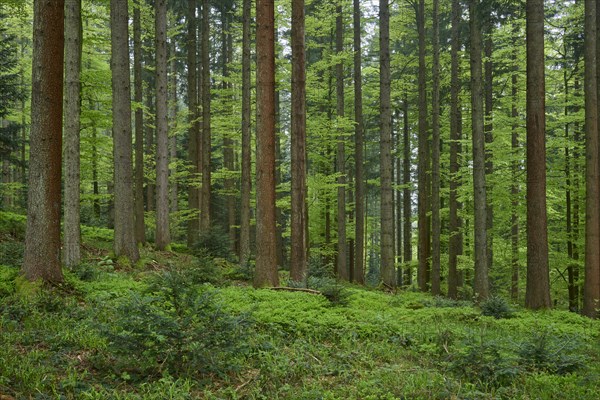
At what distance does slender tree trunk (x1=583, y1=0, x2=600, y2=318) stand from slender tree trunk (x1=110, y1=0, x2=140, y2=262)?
42.3 feet

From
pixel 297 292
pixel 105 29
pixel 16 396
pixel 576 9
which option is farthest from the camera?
pixel 105 29

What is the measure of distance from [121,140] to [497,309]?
10452 millimetres

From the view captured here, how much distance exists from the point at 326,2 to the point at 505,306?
16080mm

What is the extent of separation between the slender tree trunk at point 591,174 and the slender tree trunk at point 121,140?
1289 centimetres

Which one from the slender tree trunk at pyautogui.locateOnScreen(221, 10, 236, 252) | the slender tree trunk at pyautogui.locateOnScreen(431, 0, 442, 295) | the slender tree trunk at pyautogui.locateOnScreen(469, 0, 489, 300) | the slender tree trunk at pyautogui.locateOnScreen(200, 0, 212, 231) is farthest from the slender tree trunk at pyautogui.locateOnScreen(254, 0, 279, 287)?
the slender tree trunk at pyautogui.locateOnScreen(221, 10, 236, 252)

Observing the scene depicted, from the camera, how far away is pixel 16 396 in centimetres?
399

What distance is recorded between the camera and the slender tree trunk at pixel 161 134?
52.8ft

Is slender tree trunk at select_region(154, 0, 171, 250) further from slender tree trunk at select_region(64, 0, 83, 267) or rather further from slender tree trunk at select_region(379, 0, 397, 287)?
slender tree trunk at select_region(379, 0, 397, 287)

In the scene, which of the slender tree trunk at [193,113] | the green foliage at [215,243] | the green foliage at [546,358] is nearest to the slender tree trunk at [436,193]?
the green foliage at [215,243]

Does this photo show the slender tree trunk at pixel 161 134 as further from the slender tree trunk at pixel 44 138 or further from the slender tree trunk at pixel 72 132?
the slender tree trunk at pixel 44 138

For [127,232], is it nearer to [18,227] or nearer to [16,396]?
[18,227]

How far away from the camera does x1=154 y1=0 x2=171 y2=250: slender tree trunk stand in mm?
16094

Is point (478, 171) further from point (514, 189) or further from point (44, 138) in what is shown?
point (44, 138)

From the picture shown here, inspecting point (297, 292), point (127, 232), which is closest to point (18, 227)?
point (127, 232)
